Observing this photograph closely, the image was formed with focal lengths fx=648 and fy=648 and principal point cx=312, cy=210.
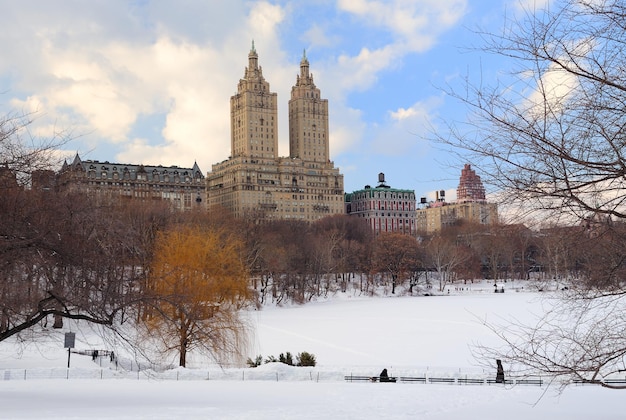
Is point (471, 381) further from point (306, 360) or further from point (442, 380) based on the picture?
point (306, 360)

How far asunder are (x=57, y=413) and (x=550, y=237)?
1196 cm

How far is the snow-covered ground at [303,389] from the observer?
1563cm

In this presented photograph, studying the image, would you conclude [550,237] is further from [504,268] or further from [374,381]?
[504,268]

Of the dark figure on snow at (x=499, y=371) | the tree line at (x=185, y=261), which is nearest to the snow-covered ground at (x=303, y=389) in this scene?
the dark figure on snow at (x=499, y=371)

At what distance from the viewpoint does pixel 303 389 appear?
70.9 ft

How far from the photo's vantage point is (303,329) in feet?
146

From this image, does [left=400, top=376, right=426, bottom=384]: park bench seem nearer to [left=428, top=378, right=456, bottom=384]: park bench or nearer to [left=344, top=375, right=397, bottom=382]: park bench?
[left=428, top=378, right=456, bottom=384]: park bench

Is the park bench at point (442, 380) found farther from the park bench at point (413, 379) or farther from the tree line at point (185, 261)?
the tree line at point (185, 261)

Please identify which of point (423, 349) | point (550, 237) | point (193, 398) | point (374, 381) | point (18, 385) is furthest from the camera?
point (423, 349)

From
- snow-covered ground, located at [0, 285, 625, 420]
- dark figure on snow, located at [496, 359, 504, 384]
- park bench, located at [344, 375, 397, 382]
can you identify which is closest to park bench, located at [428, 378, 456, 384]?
snow-covered ground, located at [0, 285, 625, 420]

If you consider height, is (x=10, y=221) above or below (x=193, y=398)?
above

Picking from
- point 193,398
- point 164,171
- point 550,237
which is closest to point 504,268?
point 164,171

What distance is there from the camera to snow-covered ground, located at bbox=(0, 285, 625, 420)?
15.6 metres

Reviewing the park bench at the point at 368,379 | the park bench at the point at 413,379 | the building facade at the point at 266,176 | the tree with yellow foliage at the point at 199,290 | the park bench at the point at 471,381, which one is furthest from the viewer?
the building facade at the point at 266,176
